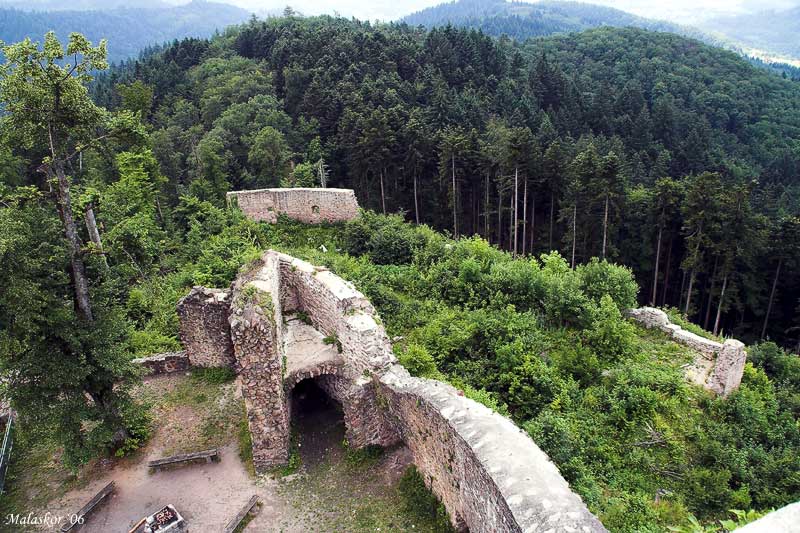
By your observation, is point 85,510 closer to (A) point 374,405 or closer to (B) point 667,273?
(A) point 374,405

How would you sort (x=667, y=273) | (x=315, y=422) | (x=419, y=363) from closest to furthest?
(x=419, y=363), (x=315, y=422), (x=667, y=273)

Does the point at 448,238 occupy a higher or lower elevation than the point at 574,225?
higher

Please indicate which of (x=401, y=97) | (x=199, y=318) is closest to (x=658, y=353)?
(x=199, y=318)

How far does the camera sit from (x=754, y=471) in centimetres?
1306

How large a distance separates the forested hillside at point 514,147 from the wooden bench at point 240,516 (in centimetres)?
2653

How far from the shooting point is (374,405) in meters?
11.9

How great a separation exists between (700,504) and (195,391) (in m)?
13.3

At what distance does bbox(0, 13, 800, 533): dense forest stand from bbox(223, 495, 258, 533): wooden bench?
12.0 feet

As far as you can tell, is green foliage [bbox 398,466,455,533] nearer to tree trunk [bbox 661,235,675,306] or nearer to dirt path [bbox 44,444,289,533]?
dirt path [bbox 44,444,289,533]

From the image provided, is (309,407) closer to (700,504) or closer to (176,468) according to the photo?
(176,468)

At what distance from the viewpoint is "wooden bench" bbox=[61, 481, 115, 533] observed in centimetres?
1084

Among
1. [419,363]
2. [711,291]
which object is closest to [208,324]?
[419,363]

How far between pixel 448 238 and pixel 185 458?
48.1 ft

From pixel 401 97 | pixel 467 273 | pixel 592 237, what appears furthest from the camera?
pixel 401 97
